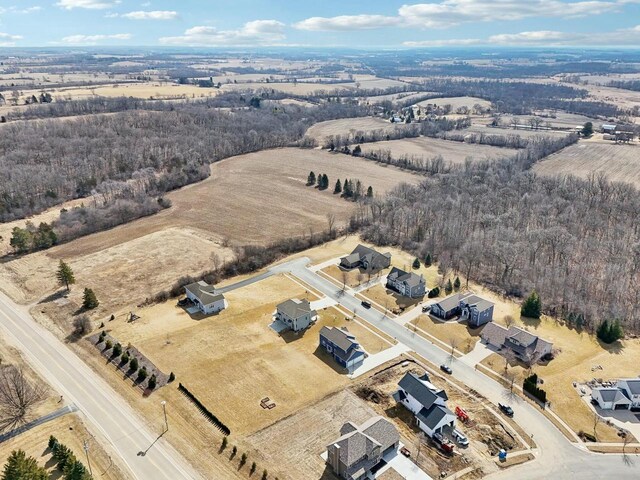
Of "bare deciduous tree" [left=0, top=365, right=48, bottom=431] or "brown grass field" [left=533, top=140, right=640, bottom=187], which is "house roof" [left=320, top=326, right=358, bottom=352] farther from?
"brown grass field" [left=533, top=140, right=640, bottom=187]

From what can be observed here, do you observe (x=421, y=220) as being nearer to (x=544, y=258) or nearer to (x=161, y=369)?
(x=544, y=258)

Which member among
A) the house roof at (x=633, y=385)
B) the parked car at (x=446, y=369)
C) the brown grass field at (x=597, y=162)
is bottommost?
the parked car at (x=446, y=369)

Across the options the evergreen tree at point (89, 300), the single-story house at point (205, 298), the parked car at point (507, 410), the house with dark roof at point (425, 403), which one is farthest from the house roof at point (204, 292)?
the parked car at point (507, 410)

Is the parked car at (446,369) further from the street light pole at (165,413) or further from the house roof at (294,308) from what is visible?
the street light pole at (165,413)

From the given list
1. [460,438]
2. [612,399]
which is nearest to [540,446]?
[460,438]

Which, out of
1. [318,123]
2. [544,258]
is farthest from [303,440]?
[318,123]

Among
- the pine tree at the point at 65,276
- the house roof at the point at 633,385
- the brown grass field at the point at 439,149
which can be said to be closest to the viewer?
the house roof at the point at 633,385

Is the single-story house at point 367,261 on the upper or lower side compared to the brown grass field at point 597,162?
lower
